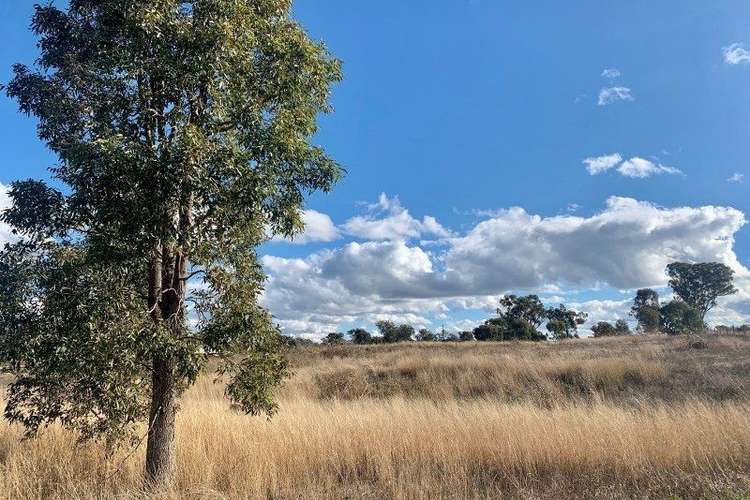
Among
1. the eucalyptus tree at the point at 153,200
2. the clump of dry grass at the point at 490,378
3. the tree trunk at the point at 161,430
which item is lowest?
the clump of dry grass at the point at 490,378

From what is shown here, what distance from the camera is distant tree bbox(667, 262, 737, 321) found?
258 ft

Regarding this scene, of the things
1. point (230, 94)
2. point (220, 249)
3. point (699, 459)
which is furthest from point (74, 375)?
point (699, 459)

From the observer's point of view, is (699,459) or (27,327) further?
(699,459)

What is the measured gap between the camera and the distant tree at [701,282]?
78688 mm

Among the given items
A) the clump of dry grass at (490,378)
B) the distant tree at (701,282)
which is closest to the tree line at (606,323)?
the distant tree at (701,282)

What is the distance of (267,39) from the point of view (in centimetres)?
657

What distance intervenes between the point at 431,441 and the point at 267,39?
668cm

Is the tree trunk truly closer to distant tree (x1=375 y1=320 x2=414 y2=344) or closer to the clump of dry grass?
the clump of dry grass

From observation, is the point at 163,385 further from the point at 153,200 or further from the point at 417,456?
the point at 417,456

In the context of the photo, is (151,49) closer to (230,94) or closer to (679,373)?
(230,94)

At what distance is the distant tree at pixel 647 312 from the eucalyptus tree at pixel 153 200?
63560 millimetres

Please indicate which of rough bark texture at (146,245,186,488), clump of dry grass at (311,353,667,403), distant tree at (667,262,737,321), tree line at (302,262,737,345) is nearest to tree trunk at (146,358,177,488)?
rough bark texture at (146,245,186,488)

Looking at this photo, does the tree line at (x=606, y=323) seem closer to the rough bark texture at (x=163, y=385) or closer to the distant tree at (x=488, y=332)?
the distant tree at (x=488, y=332)

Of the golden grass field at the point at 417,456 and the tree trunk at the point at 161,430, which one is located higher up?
the tree trunk at the point at 161,430
